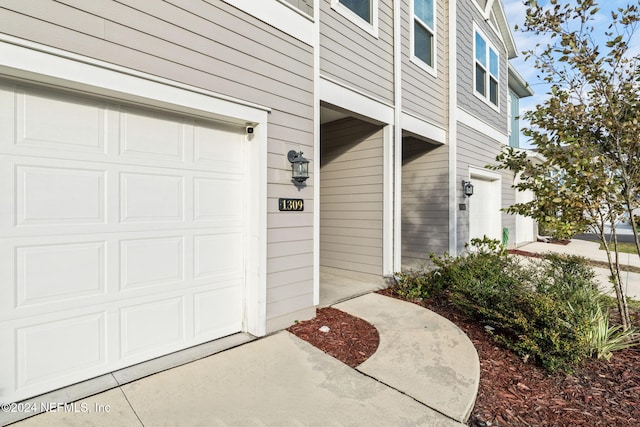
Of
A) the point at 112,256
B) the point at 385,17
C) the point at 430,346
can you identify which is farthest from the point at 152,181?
the point at 385,17

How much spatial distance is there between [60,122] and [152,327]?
180 centimetres

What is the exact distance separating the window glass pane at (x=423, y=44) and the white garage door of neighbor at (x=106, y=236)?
4.58 meters

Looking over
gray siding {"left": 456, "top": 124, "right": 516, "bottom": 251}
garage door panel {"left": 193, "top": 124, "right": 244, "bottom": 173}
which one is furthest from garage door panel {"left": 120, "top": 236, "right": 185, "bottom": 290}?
gray siding {"left": 456, "top": 124, "right": 516, "bottom": 251}

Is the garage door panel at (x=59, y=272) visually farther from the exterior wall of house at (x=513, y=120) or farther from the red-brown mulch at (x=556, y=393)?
the exterior wall of house at (x=513, y=120)

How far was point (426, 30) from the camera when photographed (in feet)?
20.9

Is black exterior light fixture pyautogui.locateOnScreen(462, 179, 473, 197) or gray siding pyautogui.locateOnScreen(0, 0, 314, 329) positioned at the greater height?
gray siding pyautogui.locateOnScreen(0, 0, 314, 329)

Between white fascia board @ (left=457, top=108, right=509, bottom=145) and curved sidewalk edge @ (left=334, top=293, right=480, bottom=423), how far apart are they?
16.1ft

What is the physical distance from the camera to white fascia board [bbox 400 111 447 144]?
568 centimetres

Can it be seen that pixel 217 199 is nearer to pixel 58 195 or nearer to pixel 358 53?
pixel 58 195

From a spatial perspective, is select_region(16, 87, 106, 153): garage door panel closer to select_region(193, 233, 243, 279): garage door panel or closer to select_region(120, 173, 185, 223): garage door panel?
select_region(120, 173, 185, 223): garage door panel

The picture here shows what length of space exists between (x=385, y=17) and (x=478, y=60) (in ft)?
13.2

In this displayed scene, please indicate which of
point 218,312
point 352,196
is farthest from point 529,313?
point 352,196

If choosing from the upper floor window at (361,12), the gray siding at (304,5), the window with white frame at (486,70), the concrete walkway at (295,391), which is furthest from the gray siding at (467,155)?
the gray siding at (304,5)

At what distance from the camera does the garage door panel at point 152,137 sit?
268cm
